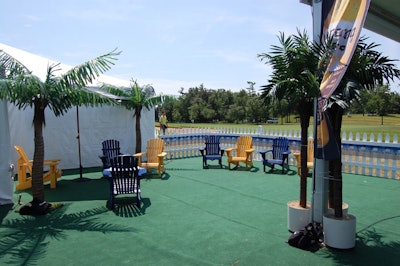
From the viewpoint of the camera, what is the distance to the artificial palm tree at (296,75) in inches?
177

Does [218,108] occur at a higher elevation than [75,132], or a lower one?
higher

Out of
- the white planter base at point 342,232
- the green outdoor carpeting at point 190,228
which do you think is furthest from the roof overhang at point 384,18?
the white planter base at point 342,232

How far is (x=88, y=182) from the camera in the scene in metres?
8.82

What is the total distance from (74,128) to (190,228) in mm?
7354

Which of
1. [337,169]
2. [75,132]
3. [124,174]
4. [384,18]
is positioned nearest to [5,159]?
[124,174]

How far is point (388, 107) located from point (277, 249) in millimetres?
50578

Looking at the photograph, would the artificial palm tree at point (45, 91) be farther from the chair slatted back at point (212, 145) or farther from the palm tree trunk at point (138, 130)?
the chair slatted back at point (212, 145)

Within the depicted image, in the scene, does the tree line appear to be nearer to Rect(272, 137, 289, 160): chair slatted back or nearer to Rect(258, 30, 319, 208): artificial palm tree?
Rect(272, 137, 289, 160): chair slatted back

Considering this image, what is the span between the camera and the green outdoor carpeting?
13.2ft

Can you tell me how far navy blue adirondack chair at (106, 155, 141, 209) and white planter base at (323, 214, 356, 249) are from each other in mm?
3664

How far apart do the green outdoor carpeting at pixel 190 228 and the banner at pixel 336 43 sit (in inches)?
56.2

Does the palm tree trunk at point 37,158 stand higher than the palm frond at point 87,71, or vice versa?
the palm frond at point 87,71

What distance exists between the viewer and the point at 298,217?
467 centimetres

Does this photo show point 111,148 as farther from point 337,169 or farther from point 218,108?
point 218,108
